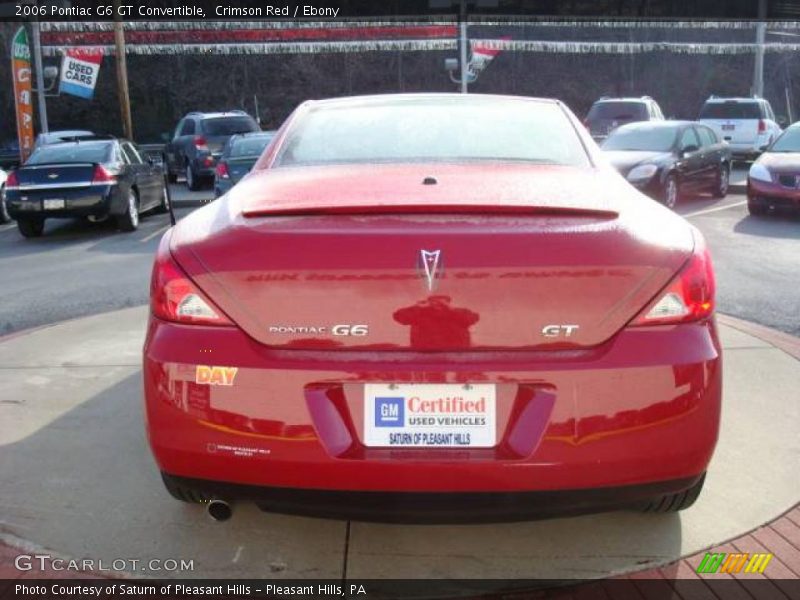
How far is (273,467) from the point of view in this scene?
2576 millimetres

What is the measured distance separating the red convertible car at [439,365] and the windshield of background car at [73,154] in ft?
37.3

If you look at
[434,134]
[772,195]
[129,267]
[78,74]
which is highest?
[434,134]

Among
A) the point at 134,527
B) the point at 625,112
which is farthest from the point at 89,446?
the point at 625,112

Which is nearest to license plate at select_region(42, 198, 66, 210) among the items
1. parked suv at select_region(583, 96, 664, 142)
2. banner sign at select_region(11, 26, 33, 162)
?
banner sign at select_region(11, 26, 33, 162)

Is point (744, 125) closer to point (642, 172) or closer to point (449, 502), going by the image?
point (642, 172)

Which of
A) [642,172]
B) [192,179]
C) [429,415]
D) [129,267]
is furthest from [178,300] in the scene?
[192,179]

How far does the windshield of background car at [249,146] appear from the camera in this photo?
1404 cm

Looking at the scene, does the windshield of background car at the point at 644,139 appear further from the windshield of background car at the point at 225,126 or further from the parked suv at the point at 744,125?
the windshield of background car at the point at 225,126

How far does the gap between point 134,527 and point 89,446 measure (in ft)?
2.99

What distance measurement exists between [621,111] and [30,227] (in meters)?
13.8

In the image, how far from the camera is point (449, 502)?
2551mm

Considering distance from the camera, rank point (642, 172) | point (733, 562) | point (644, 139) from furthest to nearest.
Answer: point (644, 139) < point (642, 172) < point (733, 562)

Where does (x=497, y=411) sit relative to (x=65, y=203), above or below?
above

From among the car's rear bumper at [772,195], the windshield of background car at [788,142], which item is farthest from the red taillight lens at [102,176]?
the windshield of background car at [788,142]
